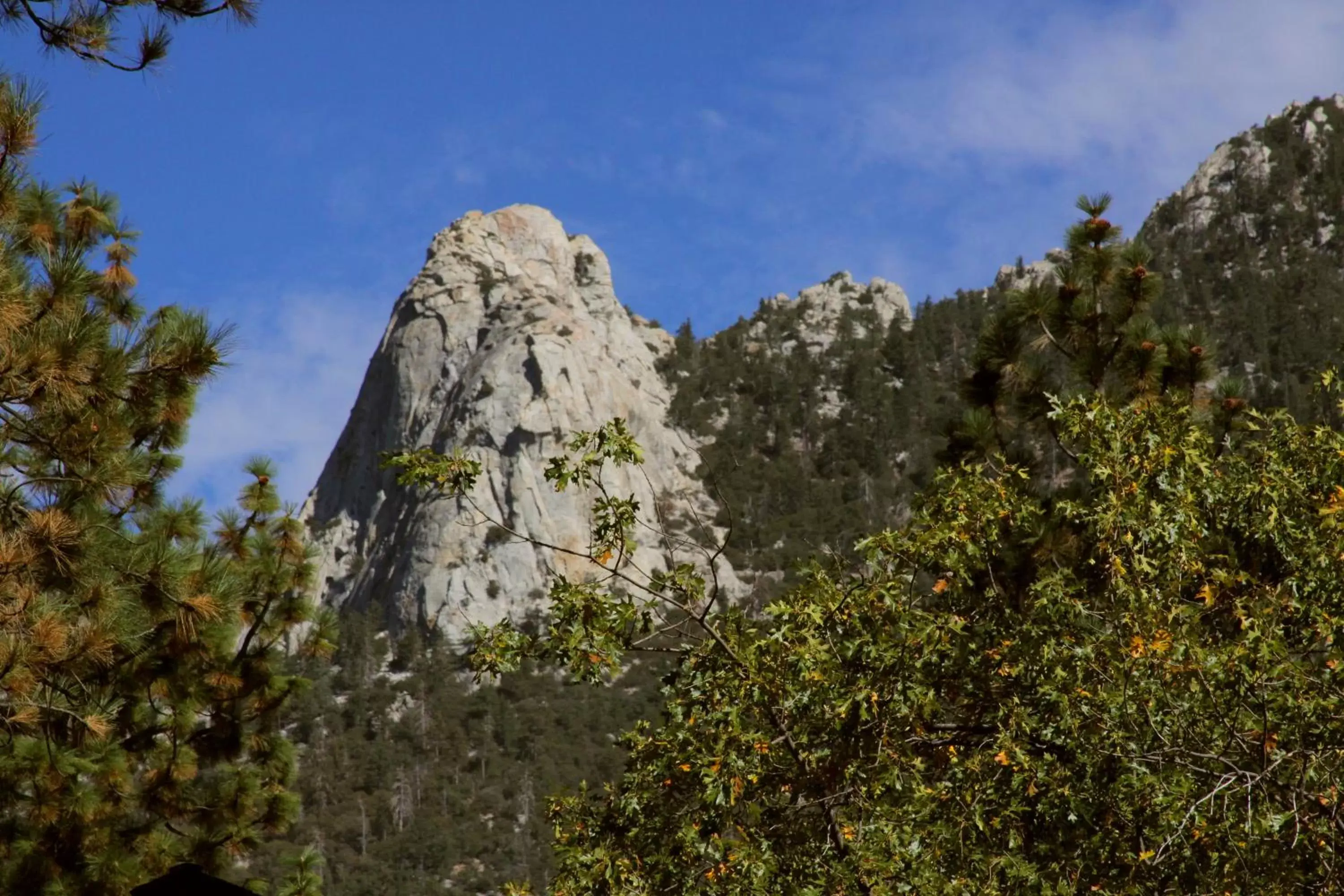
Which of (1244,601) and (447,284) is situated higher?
(447,284)

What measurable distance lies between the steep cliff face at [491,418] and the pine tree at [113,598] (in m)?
60.0

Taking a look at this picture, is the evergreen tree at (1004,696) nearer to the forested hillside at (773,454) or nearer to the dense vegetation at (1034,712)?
the dense vegetation at (1034,712)

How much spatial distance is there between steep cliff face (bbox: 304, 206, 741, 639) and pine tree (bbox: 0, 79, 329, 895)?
59983mm

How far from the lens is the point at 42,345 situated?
6031 mm

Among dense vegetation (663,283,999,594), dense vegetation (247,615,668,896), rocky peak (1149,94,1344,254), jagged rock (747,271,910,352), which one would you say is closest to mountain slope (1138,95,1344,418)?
rocky peak (1149,94,1344,254)

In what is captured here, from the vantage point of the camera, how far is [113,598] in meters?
6.92

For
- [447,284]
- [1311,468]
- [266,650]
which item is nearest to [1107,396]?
[1311,468]

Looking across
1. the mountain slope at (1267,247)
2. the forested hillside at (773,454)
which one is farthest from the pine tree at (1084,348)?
the mountain slope at (1267,247)

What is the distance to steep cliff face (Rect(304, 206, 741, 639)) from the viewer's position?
8219cm

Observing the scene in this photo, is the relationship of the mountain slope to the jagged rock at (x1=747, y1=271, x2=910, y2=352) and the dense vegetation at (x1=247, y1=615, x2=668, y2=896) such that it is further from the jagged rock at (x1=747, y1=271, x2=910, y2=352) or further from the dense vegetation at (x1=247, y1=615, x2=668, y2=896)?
the dense vegetation at (x1=247, y1=615, x2=668, y2=896)

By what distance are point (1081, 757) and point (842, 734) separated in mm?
1051

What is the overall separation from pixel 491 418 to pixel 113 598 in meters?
81.5

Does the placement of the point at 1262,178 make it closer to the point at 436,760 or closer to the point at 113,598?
the point at 436,760

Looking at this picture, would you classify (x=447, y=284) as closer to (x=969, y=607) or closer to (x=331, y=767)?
(x=331, y=767)
